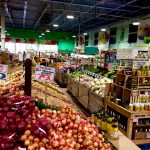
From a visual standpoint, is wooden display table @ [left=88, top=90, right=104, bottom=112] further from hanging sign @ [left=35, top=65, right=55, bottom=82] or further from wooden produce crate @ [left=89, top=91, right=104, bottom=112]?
hanging sign @ [left=35, top=65, right=55, bottom=82]

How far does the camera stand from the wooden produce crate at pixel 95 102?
22.1 feet

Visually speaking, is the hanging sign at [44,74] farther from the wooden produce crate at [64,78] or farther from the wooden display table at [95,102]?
the wooden produce crate at [64,78]

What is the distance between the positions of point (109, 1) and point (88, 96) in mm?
7246

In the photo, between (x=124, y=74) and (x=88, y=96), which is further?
(x=88, y=96)

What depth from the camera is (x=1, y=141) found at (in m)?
2.12

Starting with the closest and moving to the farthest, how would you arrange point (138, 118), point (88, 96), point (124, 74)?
1. point (138, 118)
2. point (124, 74)
3. point (88, 96)

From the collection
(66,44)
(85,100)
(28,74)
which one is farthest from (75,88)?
(66,44)

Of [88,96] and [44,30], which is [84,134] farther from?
[44,30]

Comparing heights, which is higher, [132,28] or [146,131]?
[132,28]

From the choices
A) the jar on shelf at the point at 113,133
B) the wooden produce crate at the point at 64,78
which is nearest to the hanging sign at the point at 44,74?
the jar on shelf at the point at 113,133

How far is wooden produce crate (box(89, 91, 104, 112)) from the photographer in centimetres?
673

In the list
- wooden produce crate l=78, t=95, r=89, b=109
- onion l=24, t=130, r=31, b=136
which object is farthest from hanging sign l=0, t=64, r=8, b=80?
wooden produce crate l=78, t=95, r=89, b=109

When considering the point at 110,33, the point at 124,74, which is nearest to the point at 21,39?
the point at 110,33

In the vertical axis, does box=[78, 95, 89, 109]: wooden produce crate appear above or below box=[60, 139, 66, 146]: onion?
below
